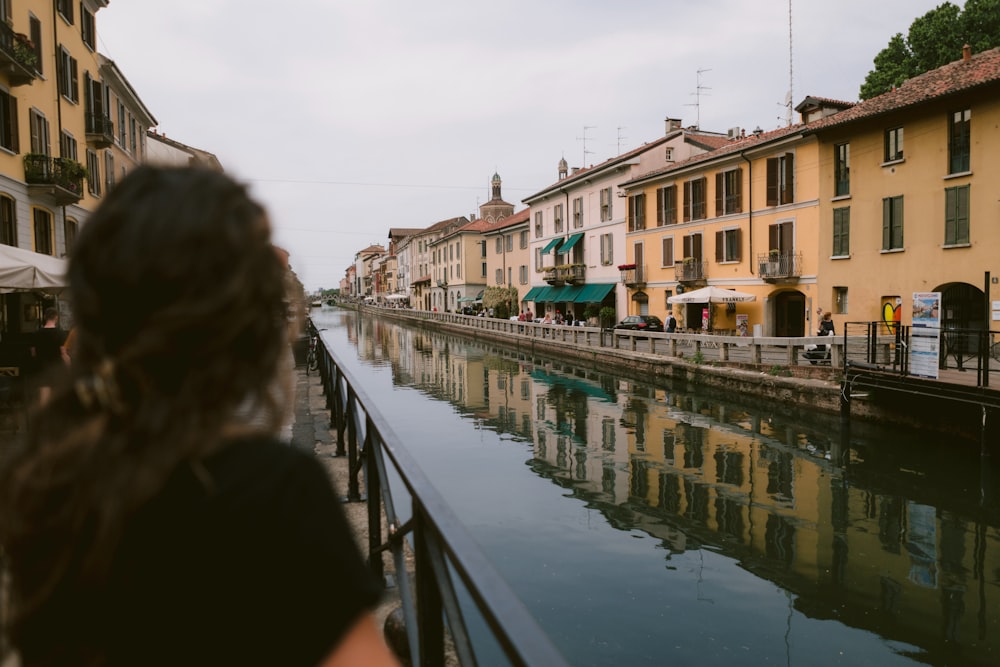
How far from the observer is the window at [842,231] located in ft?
75.0

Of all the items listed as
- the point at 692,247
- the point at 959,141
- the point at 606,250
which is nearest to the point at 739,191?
the point at 692,247

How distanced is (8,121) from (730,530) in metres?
17.6

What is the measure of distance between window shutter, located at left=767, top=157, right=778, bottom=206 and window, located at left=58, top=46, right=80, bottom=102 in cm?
2273

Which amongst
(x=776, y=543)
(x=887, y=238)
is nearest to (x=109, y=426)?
(x=776, y=543)

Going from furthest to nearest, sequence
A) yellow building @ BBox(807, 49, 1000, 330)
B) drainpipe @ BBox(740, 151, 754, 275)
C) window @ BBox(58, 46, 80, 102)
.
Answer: drainpipe @ BBox(740, 151, 754, 275) < window @ BBox(58, 46, 80, 102) < yellow building @ BBox(807, 49, 1000, 330)

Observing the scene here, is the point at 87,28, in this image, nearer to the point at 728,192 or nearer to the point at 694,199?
the point at 694,199

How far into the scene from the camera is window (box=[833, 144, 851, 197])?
23.0 metres

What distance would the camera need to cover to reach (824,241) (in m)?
23.9

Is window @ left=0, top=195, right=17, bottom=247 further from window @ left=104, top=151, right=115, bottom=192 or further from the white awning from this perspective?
window @ left=104, top=151, right=115, bottom=192

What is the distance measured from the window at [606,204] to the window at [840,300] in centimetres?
1534

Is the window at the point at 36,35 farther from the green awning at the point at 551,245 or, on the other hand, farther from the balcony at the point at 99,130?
the green awning at the point at 551,245

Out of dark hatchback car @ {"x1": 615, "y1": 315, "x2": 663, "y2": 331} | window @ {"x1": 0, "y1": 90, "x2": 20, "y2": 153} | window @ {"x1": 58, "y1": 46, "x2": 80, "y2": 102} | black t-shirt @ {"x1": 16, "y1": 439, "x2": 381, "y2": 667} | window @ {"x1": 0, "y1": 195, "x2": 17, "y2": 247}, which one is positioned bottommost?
dark hatchback car @ {"x1": 615, "y1": 315, "x2": 663, "y2": 331}

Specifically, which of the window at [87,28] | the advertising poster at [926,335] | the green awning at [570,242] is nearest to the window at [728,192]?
the green awning at [570,242]

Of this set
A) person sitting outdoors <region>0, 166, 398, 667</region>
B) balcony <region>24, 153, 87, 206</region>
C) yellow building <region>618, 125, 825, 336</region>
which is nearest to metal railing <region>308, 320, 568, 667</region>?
person sitting outdoors <region>0, 166, 398, 667</region>
